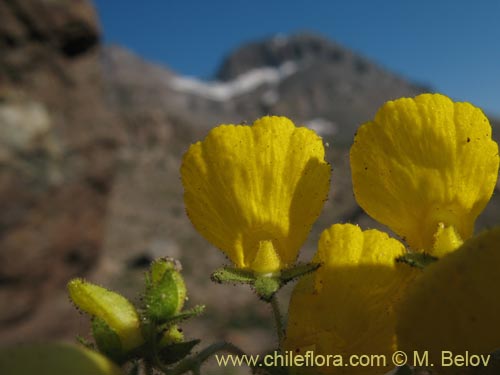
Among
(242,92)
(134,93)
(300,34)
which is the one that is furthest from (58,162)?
(300,34)

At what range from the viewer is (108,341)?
3.29 ft

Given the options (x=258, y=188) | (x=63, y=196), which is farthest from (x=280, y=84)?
(x=258, y=188)

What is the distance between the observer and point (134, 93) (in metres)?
97.4

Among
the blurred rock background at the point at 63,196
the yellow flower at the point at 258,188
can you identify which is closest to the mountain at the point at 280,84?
the blurred rock background at the point at 63,196

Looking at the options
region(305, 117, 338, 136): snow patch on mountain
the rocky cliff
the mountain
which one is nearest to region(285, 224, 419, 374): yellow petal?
the rocky cliff

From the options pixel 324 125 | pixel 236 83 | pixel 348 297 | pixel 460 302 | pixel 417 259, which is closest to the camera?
pixel 460 302

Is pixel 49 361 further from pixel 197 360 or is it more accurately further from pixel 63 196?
pixel 63 196

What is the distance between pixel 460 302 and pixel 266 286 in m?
0.42

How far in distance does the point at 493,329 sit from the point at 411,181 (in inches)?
14.3

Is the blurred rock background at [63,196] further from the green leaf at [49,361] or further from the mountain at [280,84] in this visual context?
the mountain at [280,84]

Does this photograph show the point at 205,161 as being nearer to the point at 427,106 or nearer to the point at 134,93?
the point at 427,106

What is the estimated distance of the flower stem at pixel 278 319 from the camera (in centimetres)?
102

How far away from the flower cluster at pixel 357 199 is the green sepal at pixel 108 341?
0.87 ft

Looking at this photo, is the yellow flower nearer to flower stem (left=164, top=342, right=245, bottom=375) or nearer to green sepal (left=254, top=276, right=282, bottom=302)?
green sepal (left=254, top=276, right=282, bottom=302)
